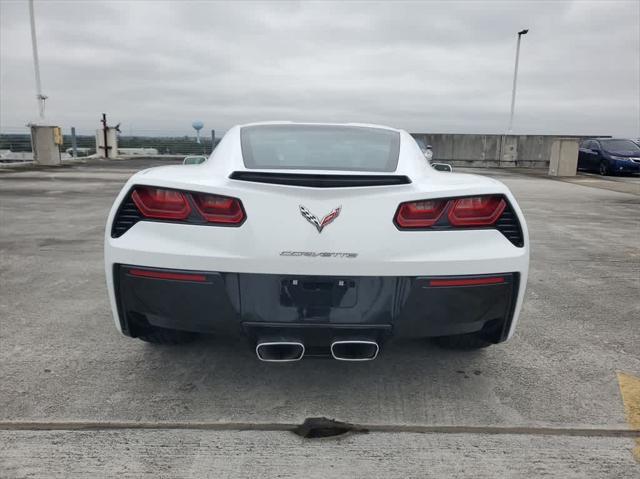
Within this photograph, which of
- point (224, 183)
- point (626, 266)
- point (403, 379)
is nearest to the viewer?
point (224, 183)

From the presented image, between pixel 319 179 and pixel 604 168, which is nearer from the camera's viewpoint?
pixel 319 179

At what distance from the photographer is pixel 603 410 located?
8.38ft

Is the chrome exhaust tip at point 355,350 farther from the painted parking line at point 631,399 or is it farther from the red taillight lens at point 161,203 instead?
the painted parking line at point 631,399

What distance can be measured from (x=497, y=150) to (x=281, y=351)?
25.6 metres

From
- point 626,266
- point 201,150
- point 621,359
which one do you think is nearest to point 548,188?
point 626,266

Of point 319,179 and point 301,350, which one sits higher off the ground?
point 319,179

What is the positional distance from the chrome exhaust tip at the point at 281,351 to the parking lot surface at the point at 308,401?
11.3 inches

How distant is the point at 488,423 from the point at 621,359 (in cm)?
126

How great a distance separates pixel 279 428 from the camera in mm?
2363

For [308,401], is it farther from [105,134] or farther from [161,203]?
[105,134]

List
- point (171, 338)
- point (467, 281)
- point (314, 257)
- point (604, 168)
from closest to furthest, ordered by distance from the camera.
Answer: point (314, 257) < point (467, 281) < point (171, 338) < point (604, 168)

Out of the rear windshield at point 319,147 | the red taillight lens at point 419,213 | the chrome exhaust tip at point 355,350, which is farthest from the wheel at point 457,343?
the rear windshield at point 319,147

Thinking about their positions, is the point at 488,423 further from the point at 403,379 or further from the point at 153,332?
the point at 153,332

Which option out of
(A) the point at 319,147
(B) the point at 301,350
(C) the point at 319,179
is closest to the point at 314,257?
(C) the point at 319,179
